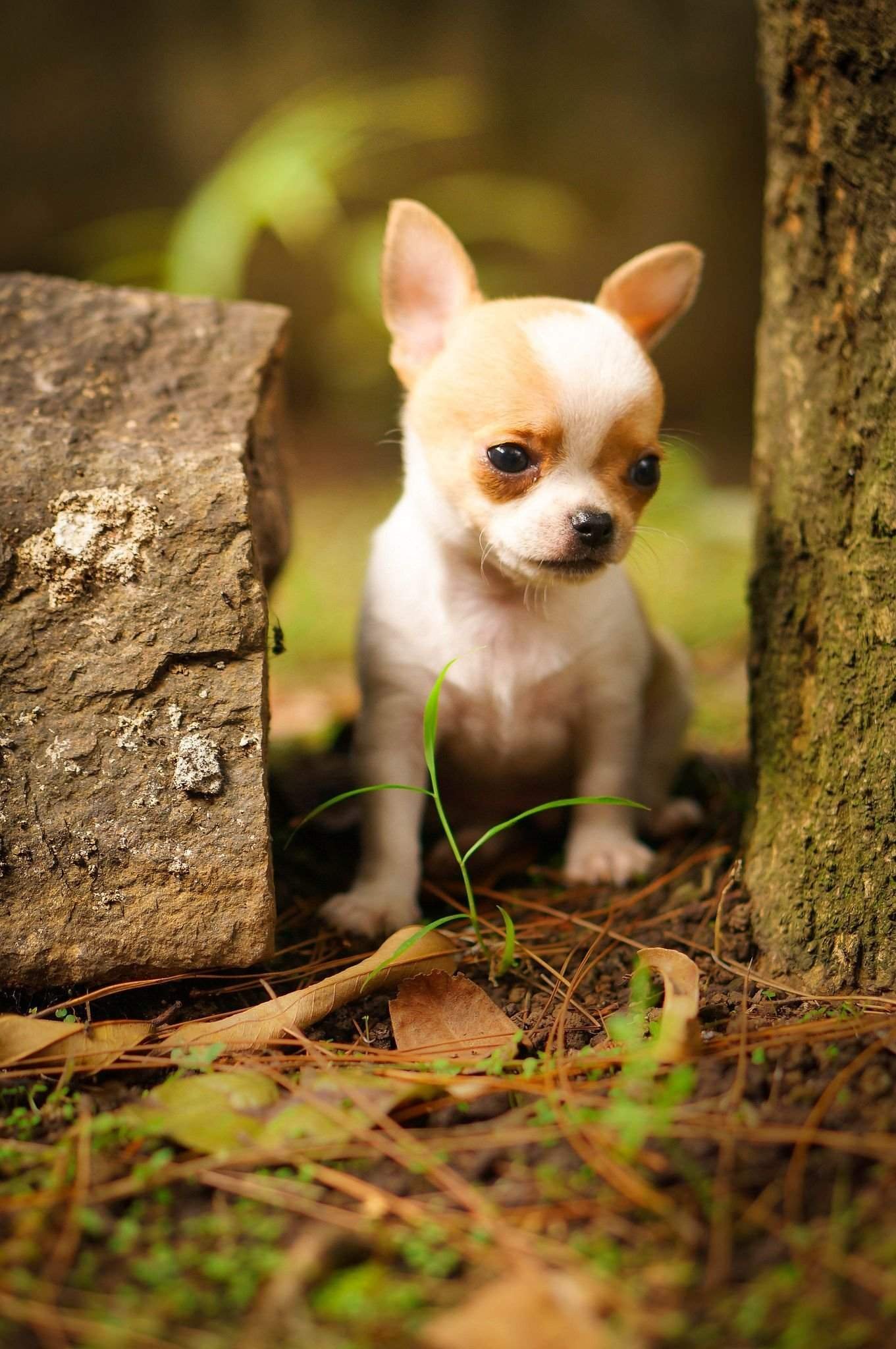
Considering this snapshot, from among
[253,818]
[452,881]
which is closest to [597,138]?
[452,881]

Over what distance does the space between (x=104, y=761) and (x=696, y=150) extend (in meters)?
7.21

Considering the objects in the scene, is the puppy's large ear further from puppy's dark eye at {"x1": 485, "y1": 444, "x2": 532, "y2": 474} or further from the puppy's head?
puppy's dark eye at {"x1": 485, "y1": 444, "x2": 532, "y2": 474}

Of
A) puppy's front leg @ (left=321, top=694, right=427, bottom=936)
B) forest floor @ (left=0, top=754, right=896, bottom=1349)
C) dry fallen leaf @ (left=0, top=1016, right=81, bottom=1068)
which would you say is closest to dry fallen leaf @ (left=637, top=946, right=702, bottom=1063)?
forest floor @ (left=0, top=754, right=896, bottom=1349)

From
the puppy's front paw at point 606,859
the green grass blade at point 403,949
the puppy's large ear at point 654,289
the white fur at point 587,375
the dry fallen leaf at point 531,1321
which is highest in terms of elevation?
the puppy's large ear at point 654,289

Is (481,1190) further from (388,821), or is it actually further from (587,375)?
(587,375)

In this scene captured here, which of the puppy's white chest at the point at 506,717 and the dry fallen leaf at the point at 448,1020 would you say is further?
the puppy's white chest at the point at 506,717

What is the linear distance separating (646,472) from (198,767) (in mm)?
1367

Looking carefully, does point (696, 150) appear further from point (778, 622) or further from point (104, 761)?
point (104, 761)

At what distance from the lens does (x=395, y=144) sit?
7.41 m

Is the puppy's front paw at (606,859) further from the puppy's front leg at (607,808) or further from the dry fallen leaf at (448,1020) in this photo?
the dry fallen leaf at (448,1020)

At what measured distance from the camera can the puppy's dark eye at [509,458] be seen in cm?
283

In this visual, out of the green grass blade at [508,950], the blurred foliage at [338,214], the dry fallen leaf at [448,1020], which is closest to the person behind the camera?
the dry fallen leaf at [448,1020]

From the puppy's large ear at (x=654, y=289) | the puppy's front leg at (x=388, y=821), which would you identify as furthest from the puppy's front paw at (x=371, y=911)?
the puppy's large ear at (x=654, y=289)

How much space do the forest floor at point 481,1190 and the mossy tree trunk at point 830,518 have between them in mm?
231
